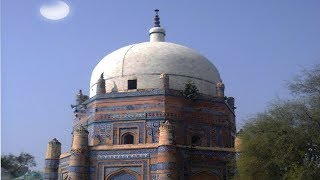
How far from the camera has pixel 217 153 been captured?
70.9 ft

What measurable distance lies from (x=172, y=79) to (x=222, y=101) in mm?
2924

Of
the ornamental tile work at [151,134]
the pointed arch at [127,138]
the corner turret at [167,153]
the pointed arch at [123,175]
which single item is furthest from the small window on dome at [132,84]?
the pointed arch at [123,175]

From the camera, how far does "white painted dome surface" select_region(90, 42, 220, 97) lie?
24.0m

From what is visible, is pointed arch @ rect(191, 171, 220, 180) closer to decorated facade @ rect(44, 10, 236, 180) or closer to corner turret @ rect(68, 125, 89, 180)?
decorated facade @ rect(44, 10, 236, 180)

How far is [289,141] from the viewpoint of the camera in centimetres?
1495

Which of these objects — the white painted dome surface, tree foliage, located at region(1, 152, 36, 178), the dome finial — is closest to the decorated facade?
the white painted dome surface

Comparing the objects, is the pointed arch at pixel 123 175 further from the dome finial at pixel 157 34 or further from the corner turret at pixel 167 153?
the dome finial at pixel 157 34

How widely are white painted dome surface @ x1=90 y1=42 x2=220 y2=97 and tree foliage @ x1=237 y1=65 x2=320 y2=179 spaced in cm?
845

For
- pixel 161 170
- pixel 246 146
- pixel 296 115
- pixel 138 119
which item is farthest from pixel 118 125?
pixel 296 115

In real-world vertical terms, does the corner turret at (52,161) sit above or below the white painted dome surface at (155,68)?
below

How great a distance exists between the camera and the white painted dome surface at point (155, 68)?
2402cm

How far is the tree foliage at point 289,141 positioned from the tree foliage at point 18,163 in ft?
63.8

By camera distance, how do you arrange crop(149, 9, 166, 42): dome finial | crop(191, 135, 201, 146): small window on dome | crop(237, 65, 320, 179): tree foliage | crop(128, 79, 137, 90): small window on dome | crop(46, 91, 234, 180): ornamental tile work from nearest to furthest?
crop(237, 65, 320, 179): tree foliage < crop(46, 91, 234, 180): ornamental tile work < crop(191, 135, 201, 146): small window on dome < crop(128, 79, 137, 90): small window on dome < crop(149, 9, 166, 42): dome finial

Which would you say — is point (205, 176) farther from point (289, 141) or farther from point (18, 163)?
point (18, 163)
